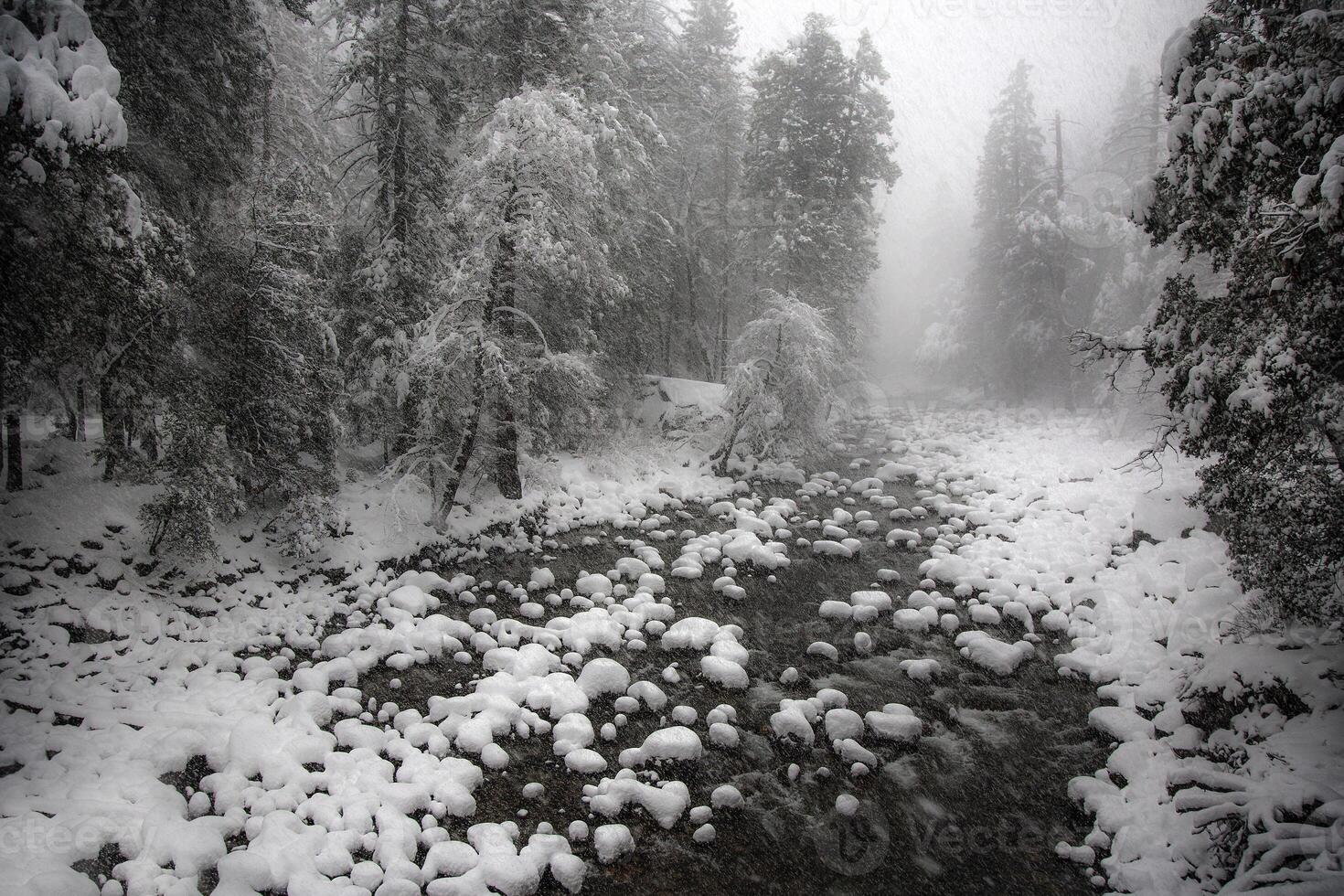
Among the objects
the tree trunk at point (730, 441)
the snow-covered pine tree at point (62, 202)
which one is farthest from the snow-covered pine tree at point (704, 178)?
the snow-covered pine tree at point (62, 202)

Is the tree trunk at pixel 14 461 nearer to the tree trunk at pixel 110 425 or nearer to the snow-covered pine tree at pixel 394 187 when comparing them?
the tree trunk at pixel 110 425

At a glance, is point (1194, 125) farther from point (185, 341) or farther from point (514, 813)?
point (185, 341)

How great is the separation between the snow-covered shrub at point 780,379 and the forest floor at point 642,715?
19.0 ft

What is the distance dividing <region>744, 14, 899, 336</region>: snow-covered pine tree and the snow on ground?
929cm

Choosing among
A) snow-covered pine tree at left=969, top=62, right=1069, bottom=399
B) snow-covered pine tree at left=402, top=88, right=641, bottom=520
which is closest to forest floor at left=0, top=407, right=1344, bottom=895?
snow-covered pine tree at left=402, top=88, right=641, bottom=520

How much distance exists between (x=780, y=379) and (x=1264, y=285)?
11.3 m

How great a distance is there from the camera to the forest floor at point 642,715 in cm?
496

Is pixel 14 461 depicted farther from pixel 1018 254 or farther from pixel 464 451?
pixel 1018 254

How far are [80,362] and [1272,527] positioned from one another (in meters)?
14.0

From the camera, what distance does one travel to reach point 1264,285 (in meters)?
5.57

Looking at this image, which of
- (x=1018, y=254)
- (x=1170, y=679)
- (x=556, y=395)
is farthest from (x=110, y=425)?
(x=1018, y=254)

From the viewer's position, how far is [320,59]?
19609 millimetres

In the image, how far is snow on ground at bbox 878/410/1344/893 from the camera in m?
4.77

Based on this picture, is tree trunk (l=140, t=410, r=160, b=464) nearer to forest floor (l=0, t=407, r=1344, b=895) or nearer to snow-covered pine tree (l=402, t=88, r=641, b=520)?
forest floor (l=0, t=407, r=1344, b=895)
